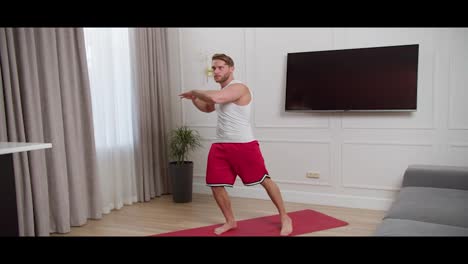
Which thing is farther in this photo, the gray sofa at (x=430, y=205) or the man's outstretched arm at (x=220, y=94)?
the man's outstretched arm at (x=220, y=94)

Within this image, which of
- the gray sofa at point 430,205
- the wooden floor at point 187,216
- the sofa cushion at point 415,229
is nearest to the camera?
the sofa cushion at point 415,229

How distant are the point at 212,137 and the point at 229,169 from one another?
1575mm

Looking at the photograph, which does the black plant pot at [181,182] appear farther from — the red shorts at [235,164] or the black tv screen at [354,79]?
the black tv screen at [354,79]

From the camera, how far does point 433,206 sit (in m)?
2.66

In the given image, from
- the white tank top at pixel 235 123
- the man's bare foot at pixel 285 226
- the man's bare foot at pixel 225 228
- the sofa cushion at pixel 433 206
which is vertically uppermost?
the white tank top at pixel 235 123

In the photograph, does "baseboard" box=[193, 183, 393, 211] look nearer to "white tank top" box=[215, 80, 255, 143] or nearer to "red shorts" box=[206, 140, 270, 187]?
"red shorts" box=[206, 140, 270, 187]

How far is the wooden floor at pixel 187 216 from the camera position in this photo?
11.2 ft

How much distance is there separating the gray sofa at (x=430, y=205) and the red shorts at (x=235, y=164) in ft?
3.38

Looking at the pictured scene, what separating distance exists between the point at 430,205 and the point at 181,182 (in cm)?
262

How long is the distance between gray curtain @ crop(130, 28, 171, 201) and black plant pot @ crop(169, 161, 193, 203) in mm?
314

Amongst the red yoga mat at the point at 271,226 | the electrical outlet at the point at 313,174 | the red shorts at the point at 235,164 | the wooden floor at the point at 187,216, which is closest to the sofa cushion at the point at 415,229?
the wooden floor at the point at 187,216

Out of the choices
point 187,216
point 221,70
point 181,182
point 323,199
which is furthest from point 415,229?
point 181,182

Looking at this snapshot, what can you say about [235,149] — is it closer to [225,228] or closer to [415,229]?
[225,228]
